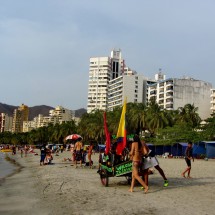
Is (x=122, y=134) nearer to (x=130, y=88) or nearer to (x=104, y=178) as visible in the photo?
(x=104, y=178)

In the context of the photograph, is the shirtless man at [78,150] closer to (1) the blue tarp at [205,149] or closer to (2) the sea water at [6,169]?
(2) the sea water at [6,169]

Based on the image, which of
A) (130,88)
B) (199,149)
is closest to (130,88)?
(130,88)

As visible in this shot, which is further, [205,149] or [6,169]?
[205,149]

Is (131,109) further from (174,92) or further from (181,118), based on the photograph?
(174,92)

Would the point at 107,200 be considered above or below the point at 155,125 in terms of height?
below

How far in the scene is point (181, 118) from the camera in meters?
75.2

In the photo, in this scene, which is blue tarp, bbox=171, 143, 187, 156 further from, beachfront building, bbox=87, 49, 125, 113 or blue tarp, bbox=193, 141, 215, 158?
beachfront building, bbox=87, 49, 125, 113

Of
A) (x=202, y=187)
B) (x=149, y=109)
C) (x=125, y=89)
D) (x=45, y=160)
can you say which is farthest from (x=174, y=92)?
(x=202, y=187)

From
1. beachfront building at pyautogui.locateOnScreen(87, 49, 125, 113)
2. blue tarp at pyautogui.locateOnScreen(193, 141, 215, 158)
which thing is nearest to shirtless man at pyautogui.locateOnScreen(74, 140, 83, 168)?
blue tarp at pyautogui.locateOnScreen(193, 141, 215, 158)

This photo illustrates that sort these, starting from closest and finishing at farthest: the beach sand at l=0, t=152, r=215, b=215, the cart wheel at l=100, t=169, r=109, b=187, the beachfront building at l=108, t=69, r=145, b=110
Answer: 1. the beach sand at l=0, t=152, r=215, b=215
2. the cart wheel at l=100, t=169, r=109, b=187
3. the beachfront building at l=108, t=69, r=145, b=110

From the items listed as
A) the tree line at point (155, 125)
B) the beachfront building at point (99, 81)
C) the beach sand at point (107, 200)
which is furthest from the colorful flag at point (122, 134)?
the beachfront building at point (99, 81)

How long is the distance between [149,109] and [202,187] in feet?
198

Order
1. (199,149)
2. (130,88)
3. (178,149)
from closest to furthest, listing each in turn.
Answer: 1. (199,149)
2. (178,149)
3. (130,88)

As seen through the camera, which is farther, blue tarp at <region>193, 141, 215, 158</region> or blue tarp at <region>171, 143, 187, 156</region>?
blue tarp at <region>171, 143, 187, 156</region>
